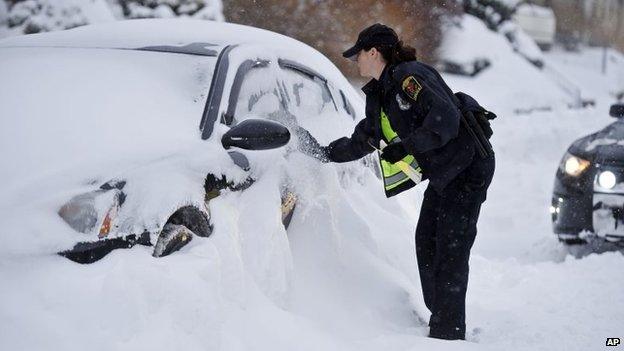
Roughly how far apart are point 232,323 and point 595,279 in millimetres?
3101

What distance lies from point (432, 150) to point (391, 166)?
0.38 meters

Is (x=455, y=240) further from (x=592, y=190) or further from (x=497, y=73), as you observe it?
(x=497, y=73)

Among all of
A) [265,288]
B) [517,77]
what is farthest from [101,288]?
[517,77]

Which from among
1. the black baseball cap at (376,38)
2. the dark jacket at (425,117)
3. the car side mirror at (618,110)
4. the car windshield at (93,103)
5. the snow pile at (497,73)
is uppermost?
the black baseball cap at (376,38)

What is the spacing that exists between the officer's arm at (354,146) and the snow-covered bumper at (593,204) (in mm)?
2289

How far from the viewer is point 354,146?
424cm

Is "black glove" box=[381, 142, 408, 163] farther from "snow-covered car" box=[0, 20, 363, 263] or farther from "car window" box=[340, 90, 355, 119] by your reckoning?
"car window" box=[340, 90, 355, 119]

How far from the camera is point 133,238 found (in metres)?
3.04

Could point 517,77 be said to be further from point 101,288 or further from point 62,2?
point 101,288

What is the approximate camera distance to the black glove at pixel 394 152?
3.91m

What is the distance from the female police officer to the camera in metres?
3.74

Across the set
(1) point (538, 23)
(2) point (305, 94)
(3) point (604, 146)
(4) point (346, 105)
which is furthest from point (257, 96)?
(1) point (538, 23)

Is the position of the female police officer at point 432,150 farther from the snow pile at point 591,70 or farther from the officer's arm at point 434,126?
the snow pile at point 591,70

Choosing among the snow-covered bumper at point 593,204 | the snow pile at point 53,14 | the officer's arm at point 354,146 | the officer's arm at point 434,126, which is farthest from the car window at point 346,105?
the snow pile at point 53,14
